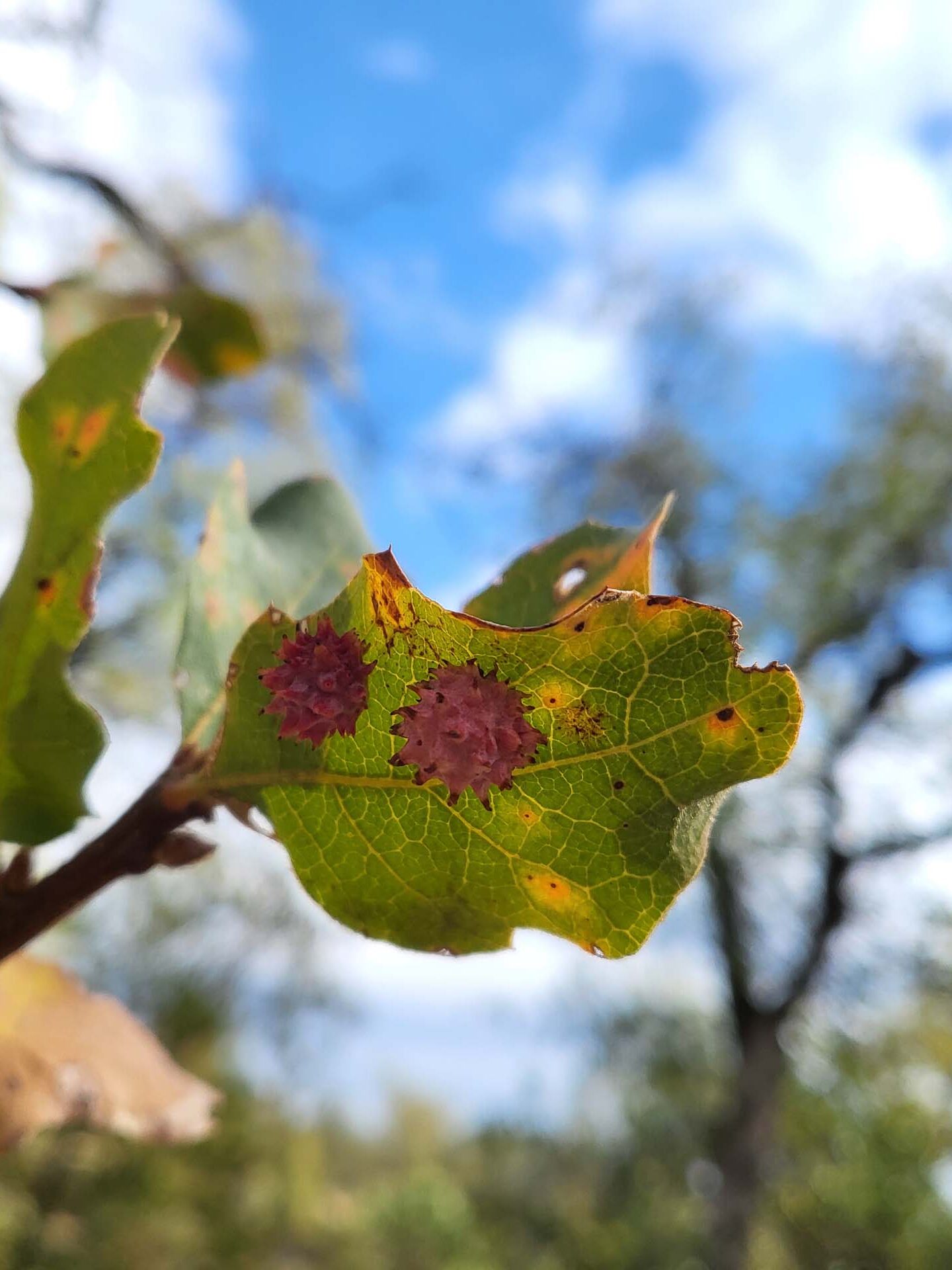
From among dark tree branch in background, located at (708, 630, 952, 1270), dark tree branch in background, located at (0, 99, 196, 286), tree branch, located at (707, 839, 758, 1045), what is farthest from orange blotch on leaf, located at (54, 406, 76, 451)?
tree branch, located at (707, 839, 758, 1045)

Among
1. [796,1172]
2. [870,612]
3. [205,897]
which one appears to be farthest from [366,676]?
[796,1172]

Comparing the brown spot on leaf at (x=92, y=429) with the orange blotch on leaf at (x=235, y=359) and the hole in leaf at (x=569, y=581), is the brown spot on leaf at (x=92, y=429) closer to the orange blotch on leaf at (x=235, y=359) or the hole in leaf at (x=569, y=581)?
the hole in leaf at (x=569, y=581)

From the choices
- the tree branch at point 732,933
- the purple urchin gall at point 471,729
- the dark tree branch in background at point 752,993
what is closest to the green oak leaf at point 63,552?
the purple urchin gall at point 471,729

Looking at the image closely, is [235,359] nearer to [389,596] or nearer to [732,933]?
[389,596]

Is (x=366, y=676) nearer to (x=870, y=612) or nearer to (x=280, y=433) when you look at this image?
(x=280, y=433)

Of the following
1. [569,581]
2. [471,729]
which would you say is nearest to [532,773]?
[471,729]

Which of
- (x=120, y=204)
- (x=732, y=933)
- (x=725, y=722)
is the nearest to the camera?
(x=725, y=722)
